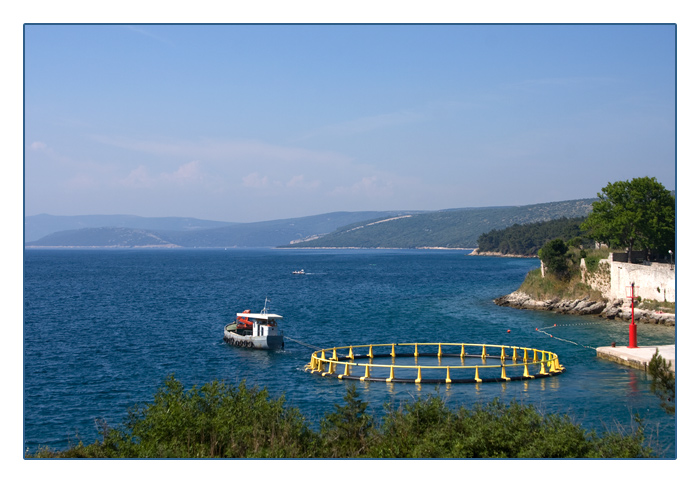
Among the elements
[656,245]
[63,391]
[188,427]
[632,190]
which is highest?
[632,190]

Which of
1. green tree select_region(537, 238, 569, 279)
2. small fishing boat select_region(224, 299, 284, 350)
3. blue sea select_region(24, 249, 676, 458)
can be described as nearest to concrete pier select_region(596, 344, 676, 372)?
blue sea select_region(24, 249, 676, 458)

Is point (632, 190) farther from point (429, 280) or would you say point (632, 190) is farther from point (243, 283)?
point (243, 283)

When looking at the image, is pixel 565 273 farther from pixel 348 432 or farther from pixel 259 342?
pixel 348 432

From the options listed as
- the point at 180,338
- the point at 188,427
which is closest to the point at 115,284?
the point at 180,338

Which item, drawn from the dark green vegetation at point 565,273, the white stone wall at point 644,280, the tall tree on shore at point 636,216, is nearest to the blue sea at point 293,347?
the white stone wall at point 644,280

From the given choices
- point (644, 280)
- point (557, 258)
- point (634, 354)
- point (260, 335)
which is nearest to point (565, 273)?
point (557, 258)

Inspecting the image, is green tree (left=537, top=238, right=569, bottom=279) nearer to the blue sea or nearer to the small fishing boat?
the blue sea
